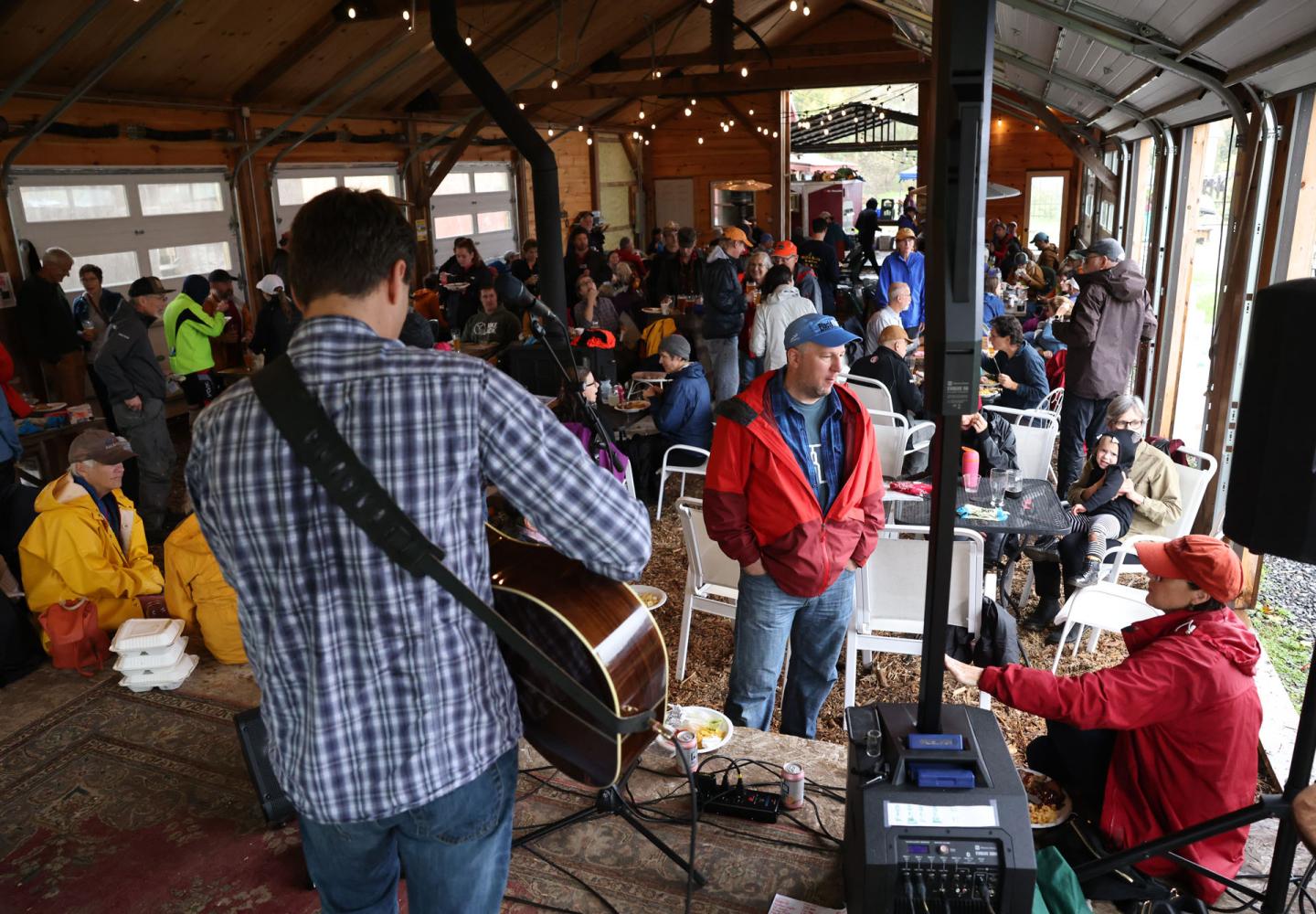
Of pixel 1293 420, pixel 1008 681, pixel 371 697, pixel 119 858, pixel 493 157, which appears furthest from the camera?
pixel 493 157

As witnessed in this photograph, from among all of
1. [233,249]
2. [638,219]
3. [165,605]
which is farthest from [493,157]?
[165,605]

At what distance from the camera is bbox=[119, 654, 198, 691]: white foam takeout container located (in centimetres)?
351

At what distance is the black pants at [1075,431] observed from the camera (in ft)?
20.4

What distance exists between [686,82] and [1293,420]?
1208 cm

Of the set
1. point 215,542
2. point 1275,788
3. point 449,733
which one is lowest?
point 1275,788

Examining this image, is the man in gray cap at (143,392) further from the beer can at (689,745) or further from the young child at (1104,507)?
the young child at (1104,507)

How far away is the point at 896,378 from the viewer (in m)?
6.11

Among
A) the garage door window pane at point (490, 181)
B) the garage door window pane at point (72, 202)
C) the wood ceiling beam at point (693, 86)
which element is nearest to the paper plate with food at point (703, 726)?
the garage door window pane at point (72, 202)

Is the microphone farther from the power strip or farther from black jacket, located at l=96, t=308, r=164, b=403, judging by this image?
black jacket, located at l=96, t=308, r=164, b=403

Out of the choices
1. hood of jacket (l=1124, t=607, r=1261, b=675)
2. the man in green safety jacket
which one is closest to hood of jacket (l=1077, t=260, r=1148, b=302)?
hood of jacket (l=1124, t=607, r=1261, b=675)

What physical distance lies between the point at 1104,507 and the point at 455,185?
12232 mm

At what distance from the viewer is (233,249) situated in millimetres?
10320

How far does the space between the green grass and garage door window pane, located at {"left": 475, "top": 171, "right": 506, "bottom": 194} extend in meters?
13.2

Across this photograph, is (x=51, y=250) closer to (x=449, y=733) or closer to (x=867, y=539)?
(x=867, y=539)
